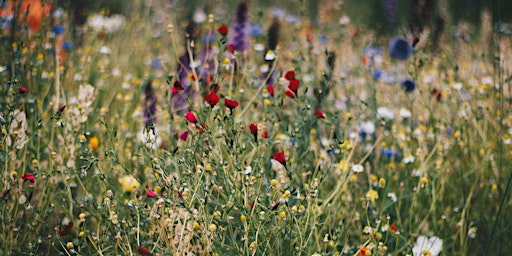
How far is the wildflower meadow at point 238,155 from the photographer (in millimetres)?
1880

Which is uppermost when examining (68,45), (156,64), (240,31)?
(240,31)

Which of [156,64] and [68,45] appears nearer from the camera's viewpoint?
[68,45]

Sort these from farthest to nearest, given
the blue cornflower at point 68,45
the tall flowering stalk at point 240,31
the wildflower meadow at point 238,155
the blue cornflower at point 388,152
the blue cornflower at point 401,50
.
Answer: the blue cornflower at point 401,50, the blue cornflower at point 68,45, the tall flowering stalk at point 240,31, the blue cornflower at point 388,152, the wildflower meadow at point 238,155

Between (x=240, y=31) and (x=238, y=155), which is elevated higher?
(x=240, y=31)

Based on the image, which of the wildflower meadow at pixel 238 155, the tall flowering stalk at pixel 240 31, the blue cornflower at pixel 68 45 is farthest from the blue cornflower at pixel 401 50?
the blue cornflower at pixel 68 45

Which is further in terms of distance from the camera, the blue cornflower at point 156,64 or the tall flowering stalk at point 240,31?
the blue cornflower at point 156,64

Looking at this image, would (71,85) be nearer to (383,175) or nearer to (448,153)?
(383,175)

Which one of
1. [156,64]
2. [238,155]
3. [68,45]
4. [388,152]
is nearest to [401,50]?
[388,152]

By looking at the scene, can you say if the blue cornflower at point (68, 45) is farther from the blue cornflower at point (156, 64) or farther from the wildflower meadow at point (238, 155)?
the blue cornflower at point (156, 64)

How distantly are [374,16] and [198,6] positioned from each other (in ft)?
6.46

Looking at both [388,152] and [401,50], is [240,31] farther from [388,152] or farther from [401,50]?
[401,50]

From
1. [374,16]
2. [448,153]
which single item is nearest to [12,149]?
[448,153]

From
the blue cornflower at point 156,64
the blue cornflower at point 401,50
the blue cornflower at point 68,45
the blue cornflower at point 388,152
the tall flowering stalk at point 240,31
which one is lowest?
the blue cornflower at point 156,64

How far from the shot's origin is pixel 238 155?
2.00m
